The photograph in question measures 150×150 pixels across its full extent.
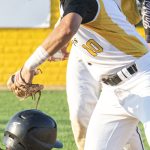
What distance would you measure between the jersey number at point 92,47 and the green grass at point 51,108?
283 cm

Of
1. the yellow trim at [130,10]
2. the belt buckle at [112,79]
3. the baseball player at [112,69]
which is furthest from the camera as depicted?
the yellow trim at [130,10]

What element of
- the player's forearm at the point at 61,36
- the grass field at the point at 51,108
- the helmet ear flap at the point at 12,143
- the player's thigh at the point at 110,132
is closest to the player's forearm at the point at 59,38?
the player's forearm at the point at 61,36

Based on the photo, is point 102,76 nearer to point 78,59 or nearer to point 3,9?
point 78,59

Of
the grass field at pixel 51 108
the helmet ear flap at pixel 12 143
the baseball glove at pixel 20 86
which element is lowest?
the grass field at pixel 51 108

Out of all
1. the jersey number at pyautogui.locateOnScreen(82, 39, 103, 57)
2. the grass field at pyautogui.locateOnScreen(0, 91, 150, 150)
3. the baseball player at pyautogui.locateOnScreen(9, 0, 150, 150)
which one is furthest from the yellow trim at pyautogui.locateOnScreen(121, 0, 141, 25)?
the grass field at pyautogui.locateOnScreen(0, 91, 150, 150)

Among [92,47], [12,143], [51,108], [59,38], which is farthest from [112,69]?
[51,108]

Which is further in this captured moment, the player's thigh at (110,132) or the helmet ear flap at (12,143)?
the player's thigh at (110,132)

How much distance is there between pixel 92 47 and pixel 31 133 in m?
0.84

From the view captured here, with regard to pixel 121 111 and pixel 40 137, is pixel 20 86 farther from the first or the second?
pixel 121 111

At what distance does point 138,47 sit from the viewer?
5.16 metres

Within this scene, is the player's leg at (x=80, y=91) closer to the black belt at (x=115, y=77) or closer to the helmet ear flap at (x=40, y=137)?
the black belt at (x=115, y=77)

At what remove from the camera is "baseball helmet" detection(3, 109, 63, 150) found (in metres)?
4.54

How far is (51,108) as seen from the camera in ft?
36.6

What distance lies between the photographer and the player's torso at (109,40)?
5016 mm
